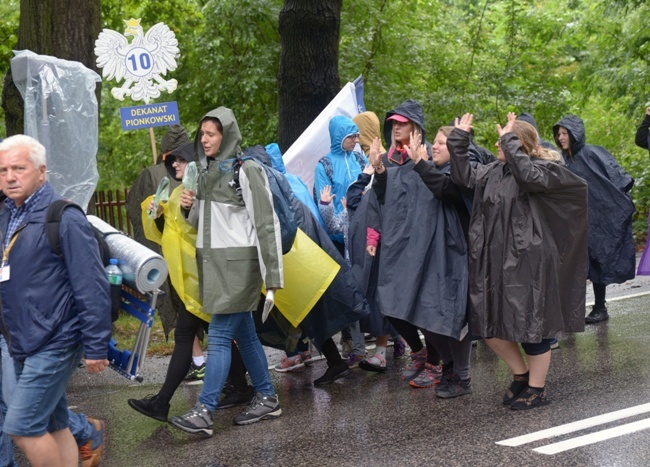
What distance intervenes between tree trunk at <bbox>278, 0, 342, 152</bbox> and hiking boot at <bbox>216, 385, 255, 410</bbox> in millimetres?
5001

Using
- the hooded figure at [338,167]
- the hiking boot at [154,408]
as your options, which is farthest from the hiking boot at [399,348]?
the hiking boot at [154,408]

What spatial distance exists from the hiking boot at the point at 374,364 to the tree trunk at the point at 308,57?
14.1 ft

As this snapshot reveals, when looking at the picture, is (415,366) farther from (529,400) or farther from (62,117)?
(62,117)

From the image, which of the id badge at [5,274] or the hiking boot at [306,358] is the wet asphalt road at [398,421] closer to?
the hiking boot at [306,358]

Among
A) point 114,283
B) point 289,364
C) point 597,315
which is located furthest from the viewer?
point 597,315

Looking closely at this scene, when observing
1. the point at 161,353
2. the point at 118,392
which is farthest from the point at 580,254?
the point at 161,353

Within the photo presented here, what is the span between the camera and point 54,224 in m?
4.89

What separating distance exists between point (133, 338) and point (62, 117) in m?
3.14

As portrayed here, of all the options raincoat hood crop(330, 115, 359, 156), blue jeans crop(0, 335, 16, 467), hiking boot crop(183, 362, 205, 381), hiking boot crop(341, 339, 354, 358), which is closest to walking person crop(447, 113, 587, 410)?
raincoat hood crop(330, 115, 359, 156)

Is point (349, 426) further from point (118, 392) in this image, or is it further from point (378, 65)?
point (378, 65)

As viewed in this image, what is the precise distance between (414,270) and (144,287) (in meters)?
2.44

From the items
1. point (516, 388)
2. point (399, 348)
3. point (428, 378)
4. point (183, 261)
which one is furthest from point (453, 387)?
point (183, 261)

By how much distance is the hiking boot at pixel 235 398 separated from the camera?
7.36 m

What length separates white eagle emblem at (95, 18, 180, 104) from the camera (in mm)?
10094
